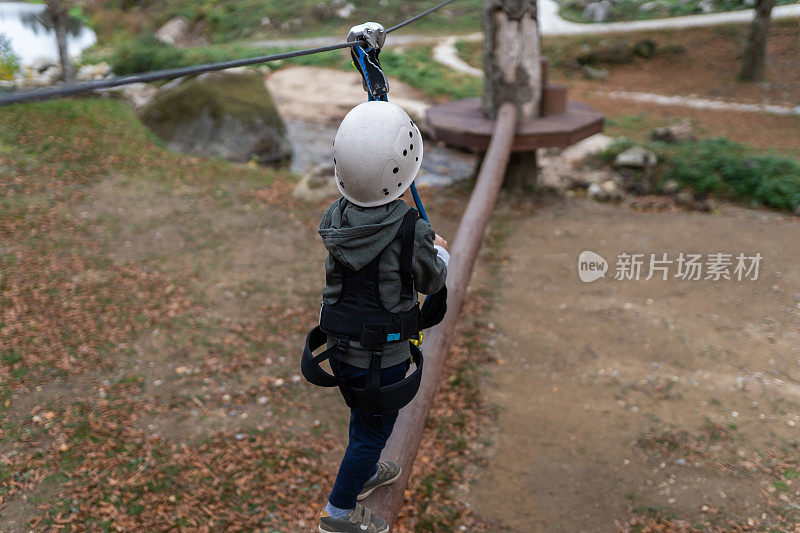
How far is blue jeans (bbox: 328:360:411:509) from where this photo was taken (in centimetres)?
222

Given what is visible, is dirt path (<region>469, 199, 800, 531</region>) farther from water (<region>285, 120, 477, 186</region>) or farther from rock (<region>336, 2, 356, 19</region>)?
rock (<region>336, 2, 356, 19</region>)

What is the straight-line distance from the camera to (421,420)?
2643 millimetres

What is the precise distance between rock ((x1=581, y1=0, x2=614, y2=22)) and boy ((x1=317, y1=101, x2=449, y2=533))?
18.1 metres

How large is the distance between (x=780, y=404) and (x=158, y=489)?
11.9 ft

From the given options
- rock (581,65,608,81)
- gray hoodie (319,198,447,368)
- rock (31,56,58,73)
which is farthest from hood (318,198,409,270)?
rock (31,56,58,73)

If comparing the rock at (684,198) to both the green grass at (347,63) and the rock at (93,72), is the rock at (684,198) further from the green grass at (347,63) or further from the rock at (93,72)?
the rock at (93,72)

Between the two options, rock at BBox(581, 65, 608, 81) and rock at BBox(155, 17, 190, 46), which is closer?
rock at BBox(581, 65, 608, 81)

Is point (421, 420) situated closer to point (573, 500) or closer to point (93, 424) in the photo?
point (573, 500)

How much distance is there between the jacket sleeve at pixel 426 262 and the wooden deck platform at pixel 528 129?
4463 mm

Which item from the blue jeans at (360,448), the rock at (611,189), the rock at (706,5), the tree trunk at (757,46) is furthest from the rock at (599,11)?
the blue jeans at (360,448)

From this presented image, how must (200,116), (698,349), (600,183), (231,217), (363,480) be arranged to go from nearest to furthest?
(363,480), (698,349), (231,217), (600,183), (200,116)

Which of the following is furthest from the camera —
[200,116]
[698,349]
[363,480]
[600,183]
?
[200,116]

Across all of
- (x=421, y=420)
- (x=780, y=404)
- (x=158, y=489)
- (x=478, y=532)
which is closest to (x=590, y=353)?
(x=780, y=404)

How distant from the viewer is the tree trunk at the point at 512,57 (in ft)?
21.2
